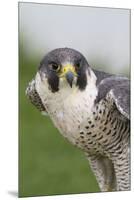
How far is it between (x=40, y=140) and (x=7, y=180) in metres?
0.22

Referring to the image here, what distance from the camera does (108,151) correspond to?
233cm

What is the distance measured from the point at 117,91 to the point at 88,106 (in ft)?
0.46

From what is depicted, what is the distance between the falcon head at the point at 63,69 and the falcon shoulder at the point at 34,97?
6 cm

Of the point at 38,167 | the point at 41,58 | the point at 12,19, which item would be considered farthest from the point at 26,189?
the point at 12,19

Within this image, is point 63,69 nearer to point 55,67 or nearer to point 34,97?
point 55,67

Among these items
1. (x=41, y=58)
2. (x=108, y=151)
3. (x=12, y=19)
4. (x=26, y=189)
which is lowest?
(x=26, y=189)

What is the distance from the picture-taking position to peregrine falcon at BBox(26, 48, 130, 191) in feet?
7.25

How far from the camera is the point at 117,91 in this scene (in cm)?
229

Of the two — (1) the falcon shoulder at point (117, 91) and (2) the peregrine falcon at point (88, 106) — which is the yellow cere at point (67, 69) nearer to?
(2) the peregrine falcon at point (88, 106)

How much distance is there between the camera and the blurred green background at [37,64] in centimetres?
223

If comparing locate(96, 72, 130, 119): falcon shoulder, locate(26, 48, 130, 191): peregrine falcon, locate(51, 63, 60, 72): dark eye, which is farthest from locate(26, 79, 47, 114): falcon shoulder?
locate(96, 72, 130, 119): falcon shoulder

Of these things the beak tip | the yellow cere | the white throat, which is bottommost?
the white throat

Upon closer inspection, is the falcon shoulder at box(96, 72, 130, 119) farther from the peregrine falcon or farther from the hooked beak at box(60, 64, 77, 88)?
the hooked beak at box(60, 64, 77, 88)

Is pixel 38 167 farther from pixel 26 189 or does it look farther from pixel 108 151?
pixel 108 151
